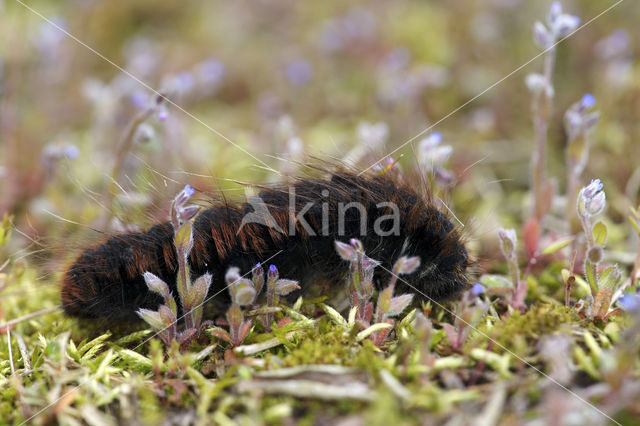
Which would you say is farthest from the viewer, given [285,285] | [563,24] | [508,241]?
[563,24]

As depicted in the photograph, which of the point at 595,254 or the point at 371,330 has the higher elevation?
the point at 595,254

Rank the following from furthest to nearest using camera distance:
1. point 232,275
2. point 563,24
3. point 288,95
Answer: point 288,95 → point 563,24 → point 232,275

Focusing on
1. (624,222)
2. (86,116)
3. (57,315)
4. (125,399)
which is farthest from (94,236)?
(624,222)

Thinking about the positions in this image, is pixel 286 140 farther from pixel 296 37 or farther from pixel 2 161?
pixel 296 37

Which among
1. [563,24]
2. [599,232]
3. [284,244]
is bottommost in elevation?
[284,244]

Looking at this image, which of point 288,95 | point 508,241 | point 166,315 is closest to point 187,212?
point 166,315

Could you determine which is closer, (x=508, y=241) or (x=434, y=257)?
(x=508, y=241)

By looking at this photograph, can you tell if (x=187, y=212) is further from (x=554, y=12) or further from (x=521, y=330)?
(x=554, y=12)

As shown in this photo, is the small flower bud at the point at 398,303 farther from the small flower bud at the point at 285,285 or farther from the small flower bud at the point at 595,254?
the small flower bud at the point at 595,254
